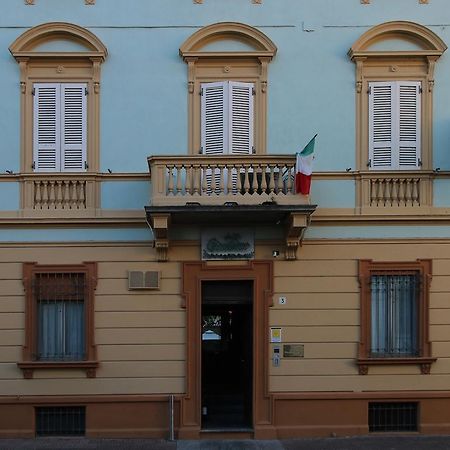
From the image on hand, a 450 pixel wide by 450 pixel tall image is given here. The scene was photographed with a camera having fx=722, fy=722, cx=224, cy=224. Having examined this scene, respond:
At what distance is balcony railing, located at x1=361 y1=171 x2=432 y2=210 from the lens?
1282 cm

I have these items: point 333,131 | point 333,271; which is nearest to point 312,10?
point 333,131

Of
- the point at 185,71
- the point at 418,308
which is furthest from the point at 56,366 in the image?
the point at 418,308

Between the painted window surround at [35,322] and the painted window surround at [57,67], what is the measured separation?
176 cm

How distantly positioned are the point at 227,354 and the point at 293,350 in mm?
2559

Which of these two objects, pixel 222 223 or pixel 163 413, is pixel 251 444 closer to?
pixel 163 413

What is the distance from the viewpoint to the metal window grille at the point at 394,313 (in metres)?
12.9

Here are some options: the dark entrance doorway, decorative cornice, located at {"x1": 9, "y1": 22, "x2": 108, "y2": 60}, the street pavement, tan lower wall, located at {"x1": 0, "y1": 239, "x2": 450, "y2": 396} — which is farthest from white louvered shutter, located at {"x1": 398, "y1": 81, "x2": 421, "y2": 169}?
decorative cornice, located at {"x1": 9, "y1": 22, "x2": 108, "y2": 60}

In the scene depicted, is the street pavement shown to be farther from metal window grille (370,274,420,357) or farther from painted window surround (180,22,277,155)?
painted window surround (180,22,277,155)

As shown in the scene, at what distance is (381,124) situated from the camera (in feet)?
42.9

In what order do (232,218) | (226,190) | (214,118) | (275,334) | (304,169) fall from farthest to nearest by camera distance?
(214,118)
(275,334)
(232,218)
(226,190)
(304,169)

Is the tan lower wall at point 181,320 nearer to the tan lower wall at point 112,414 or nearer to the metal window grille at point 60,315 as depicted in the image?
the tan lower wall at point 112,414

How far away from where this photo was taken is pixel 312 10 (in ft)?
43.0

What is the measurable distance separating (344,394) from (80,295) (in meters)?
4.98

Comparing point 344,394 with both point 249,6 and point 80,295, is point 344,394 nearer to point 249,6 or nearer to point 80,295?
point 80,295
